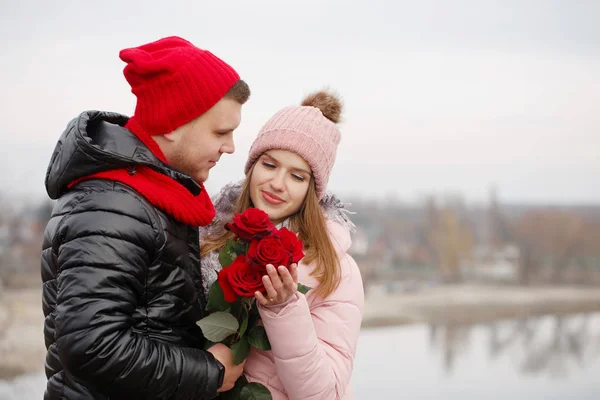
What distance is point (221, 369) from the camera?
64.9 inches

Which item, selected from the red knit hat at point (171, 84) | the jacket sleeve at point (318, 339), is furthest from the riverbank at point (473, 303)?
the red knit hat at point (171, 84)

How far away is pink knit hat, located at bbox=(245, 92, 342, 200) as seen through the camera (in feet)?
6.85

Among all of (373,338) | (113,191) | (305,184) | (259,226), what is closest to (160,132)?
(113,191)

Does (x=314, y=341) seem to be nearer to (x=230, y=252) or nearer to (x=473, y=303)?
(x=230, y=252)

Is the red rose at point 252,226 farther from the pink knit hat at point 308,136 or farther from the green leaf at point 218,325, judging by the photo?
the pink knit hat at point 308,136

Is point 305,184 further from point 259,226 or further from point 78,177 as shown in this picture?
point 78,177

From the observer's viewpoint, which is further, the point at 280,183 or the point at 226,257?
the point at 280,183

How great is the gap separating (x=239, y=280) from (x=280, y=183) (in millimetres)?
518

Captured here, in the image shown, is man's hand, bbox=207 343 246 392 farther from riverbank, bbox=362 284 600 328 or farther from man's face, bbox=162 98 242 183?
riverbank, bbox=362 284 600 328

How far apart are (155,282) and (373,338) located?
6.07m

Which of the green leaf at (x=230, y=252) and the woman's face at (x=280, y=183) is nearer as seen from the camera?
the green leaf at (x=230, y=252)

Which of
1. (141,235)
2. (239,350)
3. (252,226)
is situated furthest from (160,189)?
(239,350)

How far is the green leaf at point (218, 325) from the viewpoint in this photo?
5.40 ft

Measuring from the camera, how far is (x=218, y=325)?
167 centimetres
